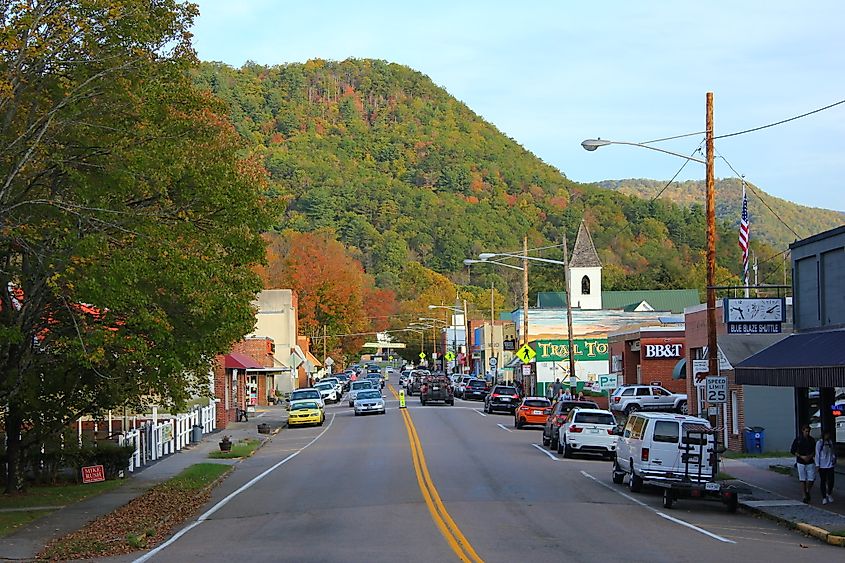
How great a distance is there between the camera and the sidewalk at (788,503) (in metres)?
20.0

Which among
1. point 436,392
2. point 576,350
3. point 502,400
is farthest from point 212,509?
point 576,350

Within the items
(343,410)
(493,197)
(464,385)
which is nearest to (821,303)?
(343,410)

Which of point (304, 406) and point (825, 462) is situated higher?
point (825, 462)

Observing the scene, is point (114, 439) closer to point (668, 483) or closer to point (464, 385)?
point (668, 483)

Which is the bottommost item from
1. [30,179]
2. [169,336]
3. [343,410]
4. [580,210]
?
[343,410]

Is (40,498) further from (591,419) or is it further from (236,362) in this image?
(236,362)

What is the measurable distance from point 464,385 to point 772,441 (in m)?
50.2

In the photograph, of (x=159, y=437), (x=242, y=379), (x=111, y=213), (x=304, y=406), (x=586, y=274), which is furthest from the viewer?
(x=586, y=274)

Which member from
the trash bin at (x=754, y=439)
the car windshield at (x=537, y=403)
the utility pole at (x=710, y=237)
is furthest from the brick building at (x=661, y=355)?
the utility pole at (x=710, y=237)

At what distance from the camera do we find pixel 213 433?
49375 millimetres

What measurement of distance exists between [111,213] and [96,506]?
642 cm

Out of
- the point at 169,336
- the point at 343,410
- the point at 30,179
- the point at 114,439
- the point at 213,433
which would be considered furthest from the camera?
the point at 343,410

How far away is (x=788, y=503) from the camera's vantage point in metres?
23.6

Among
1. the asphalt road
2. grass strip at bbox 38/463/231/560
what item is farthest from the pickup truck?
grass strip at bbox 38/463/231/560
